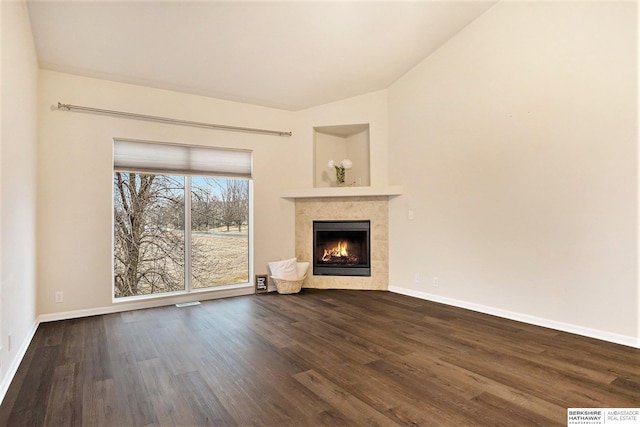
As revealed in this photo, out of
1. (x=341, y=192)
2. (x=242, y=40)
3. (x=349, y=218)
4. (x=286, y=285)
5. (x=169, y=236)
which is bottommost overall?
(x=286, y=285)

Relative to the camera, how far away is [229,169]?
4.80 m

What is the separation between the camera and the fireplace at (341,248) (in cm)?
520

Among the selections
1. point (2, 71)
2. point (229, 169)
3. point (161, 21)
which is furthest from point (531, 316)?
point (2, 71)

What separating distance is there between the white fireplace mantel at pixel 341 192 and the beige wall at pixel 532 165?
0.29m

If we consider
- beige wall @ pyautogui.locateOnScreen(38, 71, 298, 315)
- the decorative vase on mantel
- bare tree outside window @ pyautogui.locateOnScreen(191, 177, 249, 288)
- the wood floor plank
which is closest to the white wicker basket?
bare tree outside window @ pyautogui.locateOnScreen(191, 177, 249, 288)

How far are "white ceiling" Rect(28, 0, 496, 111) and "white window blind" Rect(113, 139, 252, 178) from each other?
0.73m

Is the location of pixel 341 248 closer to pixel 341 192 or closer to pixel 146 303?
pixel 341 192

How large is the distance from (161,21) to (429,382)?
367 cm

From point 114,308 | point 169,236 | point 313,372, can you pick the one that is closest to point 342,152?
point 169,236

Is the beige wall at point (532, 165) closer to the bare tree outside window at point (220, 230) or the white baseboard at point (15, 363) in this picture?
the bare tree outside window at point (220, 230)

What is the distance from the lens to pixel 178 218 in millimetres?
4461

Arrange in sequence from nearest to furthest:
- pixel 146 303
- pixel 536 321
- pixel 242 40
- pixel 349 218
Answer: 1. pixel 536 321
2. pixel 242 40
3. pixel 146 303
4. pixel 349 218

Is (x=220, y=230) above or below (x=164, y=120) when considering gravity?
below

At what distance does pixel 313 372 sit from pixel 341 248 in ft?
10.0
